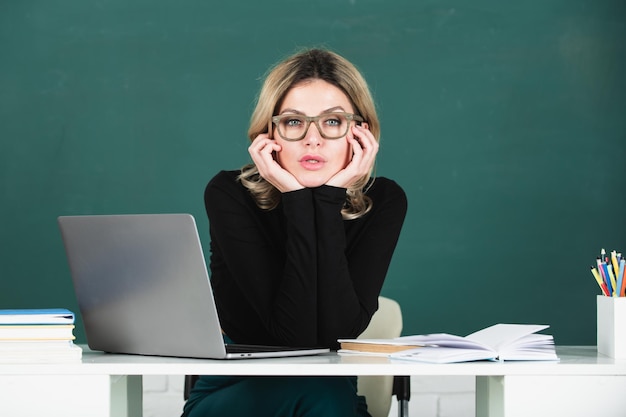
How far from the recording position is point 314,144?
1.82 meters


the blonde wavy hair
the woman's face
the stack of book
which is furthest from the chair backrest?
the stack of book

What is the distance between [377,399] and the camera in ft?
7.10

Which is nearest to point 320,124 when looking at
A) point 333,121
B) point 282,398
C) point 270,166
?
point 333,121

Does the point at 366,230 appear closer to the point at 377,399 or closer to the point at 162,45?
the point at 377,399

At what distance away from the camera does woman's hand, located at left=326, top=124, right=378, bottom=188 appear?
183 centimetres

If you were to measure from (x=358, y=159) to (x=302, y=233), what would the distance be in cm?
28

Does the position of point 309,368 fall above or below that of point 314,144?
below

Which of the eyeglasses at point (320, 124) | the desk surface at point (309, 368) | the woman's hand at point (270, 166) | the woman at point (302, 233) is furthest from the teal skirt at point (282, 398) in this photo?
the eyeglasses at point (320, 124)

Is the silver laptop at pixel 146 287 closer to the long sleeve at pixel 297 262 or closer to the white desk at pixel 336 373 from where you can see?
the white desk at pixel 336 373

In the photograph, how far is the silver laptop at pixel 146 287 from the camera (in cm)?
125

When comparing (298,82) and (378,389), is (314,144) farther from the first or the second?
(378,389)

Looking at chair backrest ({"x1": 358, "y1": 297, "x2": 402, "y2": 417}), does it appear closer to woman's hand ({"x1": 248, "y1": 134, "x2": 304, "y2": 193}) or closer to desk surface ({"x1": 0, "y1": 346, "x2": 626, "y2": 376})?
woman's hand ({"x1": 248, "y1": 134, "x2": 304, "y2": 193})

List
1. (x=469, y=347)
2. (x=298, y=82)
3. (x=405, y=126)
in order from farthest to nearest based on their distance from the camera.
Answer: (x=405, y=126), (x=298, y=82), (x=469, y=347)

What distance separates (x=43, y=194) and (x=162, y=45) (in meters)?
0.79
